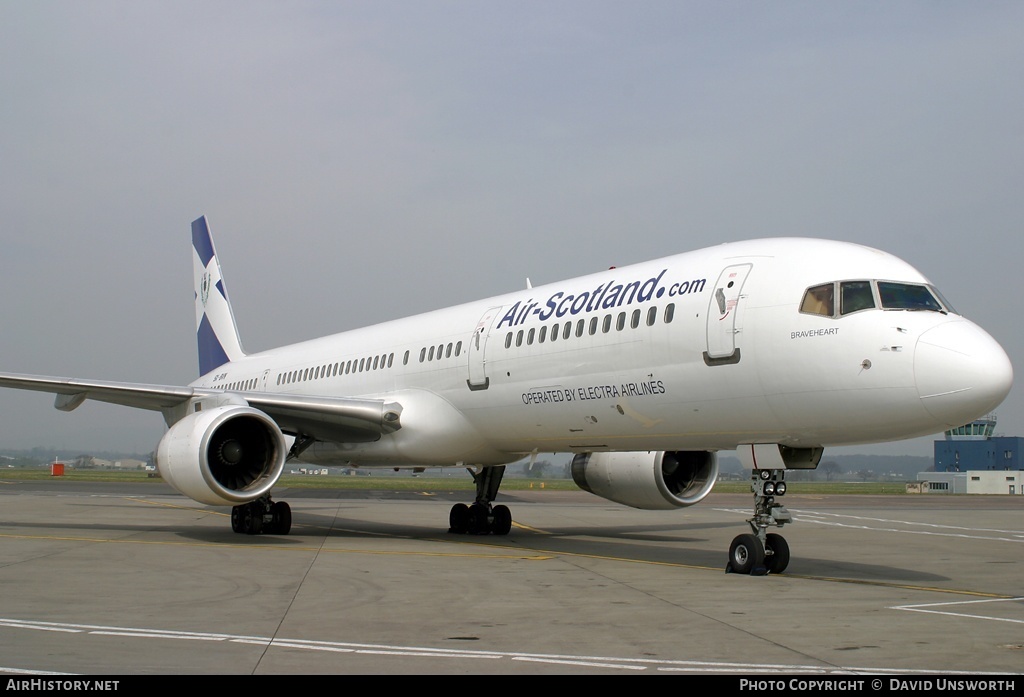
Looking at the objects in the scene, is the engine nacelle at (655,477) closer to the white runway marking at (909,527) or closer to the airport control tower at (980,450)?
the white runway marking at (909,527)

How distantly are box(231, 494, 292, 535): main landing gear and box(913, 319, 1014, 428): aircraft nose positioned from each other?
12.0 meters

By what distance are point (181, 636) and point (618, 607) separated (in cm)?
410

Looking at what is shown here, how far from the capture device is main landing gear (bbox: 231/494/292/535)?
18.2 meters

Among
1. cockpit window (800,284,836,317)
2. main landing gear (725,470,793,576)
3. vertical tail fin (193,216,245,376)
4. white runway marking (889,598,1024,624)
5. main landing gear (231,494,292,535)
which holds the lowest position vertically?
main landing gear (231,494,292,535)

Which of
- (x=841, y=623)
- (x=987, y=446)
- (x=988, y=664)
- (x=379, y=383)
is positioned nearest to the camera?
(x=988, y=664)

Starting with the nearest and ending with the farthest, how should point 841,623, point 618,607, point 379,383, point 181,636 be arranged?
point 181,636 < point 841,623 < point 618,607 < point 379,383

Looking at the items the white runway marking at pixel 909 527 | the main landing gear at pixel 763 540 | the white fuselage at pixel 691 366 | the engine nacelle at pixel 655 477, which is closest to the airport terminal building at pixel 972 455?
the white runway marking at pixel 909 527

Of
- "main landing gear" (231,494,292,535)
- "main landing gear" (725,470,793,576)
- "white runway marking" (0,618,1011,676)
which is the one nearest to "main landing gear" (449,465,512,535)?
"main landing gear" (231,494,292,535)

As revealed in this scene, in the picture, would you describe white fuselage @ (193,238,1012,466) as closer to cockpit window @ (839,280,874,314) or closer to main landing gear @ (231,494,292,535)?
cockpit window @ (839,280,874,314)

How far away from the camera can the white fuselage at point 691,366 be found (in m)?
10.7

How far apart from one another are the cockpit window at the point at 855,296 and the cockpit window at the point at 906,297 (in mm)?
144

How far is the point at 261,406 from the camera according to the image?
17.3m

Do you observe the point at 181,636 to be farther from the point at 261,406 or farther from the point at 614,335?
the point at 261,406

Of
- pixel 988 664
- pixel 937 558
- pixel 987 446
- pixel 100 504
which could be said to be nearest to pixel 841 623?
pixel 988 664
